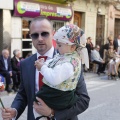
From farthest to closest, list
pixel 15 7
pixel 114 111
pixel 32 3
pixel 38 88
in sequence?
pixel 32 3
pixel 15 7
pixel 114 111
pixel 38 88

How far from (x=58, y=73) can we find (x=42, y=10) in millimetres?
10705

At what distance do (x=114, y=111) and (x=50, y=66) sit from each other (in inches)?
197

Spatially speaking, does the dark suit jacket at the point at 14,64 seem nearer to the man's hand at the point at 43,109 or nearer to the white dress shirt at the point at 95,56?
the white dress shirt at the point at 95,56

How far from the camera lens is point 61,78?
1.85m

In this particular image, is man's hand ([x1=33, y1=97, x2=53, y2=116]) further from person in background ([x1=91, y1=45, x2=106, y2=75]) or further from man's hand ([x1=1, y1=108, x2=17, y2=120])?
person in background ([x1=91, y1=45, x2=106, y2=75])

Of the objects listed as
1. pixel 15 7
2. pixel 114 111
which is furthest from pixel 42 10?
pixel 114 111

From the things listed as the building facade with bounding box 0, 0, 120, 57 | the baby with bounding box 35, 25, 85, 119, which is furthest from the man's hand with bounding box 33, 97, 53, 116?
the building facade with bounding box 0, 0, 120, 57

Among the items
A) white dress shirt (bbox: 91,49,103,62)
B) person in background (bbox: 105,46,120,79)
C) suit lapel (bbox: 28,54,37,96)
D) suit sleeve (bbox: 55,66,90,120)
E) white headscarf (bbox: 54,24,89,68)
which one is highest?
white headscarf (bbox: 54,24,89,68)

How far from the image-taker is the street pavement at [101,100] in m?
6.18

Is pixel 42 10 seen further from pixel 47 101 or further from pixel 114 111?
pixel 47 101

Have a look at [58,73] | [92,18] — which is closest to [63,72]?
[58,73]

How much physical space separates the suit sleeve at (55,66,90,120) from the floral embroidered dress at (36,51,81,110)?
0.04 metres

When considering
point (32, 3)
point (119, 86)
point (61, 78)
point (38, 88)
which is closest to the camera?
point (61, 78)

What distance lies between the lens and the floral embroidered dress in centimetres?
189
